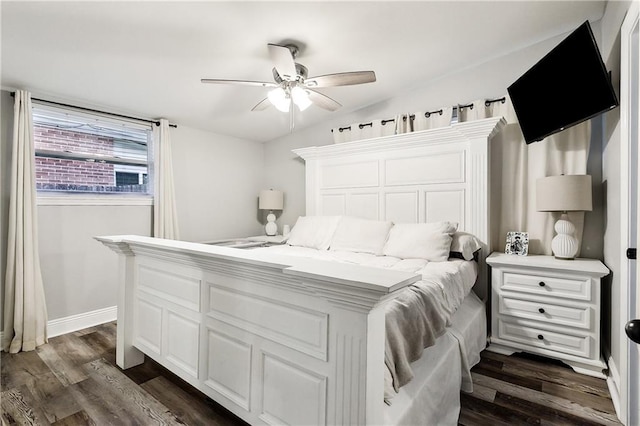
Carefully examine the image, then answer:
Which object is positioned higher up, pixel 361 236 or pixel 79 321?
pixel 361 236

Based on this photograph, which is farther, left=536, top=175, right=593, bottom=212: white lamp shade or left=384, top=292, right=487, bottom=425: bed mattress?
left=536, top=175, right=593, bottom=212: white lamp shade

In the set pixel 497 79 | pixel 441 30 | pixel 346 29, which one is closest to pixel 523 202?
pixel 497 79

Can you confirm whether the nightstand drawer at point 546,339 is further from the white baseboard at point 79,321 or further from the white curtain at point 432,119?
the white baseboard at point 79,321

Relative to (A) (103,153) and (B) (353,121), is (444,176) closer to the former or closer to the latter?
(B) (353,121)

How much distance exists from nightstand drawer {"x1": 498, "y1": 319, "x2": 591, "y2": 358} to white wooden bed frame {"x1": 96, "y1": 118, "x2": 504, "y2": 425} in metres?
0.42

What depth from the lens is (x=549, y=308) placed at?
2.27 m

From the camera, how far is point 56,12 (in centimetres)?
187

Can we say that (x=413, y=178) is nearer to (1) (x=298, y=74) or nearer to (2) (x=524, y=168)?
(2) (x=524, y=168)

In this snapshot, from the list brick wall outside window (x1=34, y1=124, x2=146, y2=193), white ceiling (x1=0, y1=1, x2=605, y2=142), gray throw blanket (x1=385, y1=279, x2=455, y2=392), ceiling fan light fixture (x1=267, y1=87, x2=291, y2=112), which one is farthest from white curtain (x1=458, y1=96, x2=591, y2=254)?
brick wall outside window (x1=34, y1=124, x2=146, y2=193)

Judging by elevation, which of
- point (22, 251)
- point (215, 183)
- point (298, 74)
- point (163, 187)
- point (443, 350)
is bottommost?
point (443, 350)

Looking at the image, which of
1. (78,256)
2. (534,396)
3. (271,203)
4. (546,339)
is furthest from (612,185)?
→ (78,256)

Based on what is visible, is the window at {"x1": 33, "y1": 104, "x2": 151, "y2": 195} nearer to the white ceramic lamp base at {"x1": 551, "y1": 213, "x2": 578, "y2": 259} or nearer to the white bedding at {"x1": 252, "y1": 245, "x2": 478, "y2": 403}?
the white bedding at {"x1": 252, "y1": 245, "x2": 478, "y2": 403}

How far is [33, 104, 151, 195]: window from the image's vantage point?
9.29 feet

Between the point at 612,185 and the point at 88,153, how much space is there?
4.47 metres
